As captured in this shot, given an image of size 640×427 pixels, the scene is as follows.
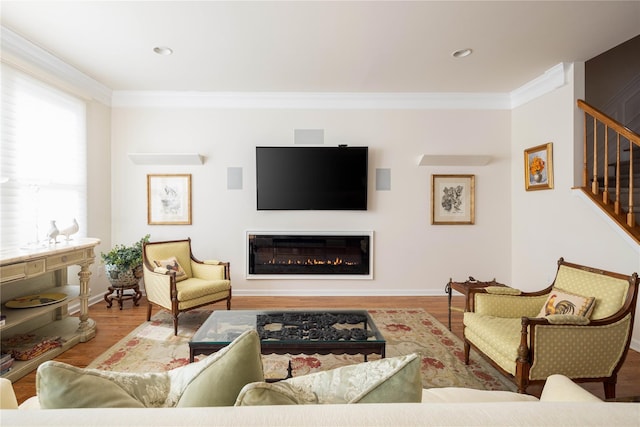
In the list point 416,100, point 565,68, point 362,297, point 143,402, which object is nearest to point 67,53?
point 143,402

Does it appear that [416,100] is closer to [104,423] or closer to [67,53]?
[67,53]

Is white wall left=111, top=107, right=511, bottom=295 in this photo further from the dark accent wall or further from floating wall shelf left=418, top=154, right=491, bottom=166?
the dark accent wall

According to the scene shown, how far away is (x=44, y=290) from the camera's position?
3.07 m

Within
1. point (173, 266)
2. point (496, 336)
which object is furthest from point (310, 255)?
point (496, 336)

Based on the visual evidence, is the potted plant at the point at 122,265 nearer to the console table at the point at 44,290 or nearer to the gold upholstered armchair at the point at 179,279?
the gold upholstered armchair at the point at 179,279

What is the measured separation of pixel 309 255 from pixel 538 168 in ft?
10.5

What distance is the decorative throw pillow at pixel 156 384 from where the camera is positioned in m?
0.80

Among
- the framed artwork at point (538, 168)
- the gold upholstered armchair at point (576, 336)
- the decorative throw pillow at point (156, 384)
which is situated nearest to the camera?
the decorative throw pillow at point (156, 384)

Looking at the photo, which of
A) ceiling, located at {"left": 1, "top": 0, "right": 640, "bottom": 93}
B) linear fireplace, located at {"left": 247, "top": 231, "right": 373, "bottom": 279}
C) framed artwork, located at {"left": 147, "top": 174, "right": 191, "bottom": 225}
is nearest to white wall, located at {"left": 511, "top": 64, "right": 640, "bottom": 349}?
ceiling, located at {"left": 1, "top": 0, "right": 640, "bottom": 93}

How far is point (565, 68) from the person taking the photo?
138 inches

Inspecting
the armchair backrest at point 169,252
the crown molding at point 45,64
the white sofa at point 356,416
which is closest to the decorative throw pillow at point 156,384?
the white sofa at point 356,416

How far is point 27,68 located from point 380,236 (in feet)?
14.4

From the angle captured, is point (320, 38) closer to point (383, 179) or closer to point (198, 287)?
point (383, 179)

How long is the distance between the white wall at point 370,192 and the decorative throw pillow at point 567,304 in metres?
2.22
